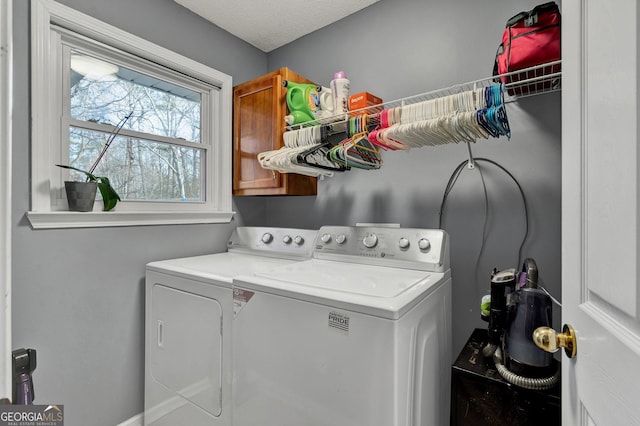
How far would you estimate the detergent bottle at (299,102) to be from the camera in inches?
79.4

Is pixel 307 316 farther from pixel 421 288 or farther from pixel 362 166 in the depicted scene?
pixel 362 166

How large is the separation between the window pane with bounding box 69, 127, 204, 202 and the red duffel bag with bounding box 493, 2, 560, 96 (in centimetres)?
199

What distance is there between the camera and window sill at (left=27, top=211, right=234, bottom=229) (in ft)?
4.84

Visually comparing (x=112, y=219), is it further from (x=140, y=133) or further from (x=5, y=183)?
(x=5, y=183)

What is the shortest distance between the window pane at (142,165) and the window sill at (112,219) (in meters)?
0.17

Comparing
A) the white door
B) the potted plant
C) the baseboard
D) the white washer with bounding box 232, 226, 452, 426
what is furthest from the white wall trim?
the baseboard

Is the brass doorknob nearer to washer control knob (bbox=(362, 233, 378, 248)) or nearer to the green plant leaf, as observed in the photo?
washer control knob (bbox=(362, 233, 378, 248))

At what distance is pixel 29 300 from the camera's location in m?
1.45

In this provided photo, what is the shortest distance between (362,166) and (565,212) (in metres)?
1.08

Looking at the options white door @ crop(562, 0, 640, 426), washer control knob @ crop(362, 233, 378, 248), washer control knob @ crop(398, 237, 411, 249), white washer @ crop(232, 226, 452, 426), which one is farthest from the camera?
washer control knob @ crop(362, 233, 378, 248)

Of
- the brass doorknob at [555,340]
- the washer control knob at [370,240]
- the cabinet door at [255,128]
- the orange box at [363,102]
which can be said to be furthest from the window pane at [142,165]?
the brass doorknob at [555,340]

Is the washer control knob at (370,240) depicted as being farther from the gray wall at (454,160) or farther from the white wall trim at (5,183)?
the white wall trim at (5,183)

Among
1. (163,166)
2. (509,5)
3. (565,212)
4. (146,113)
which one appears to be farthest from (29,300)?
(509,5)

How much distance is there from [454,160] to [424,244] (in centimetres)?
62
